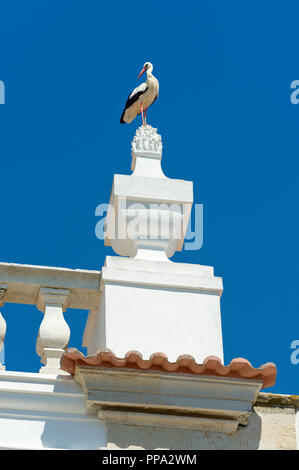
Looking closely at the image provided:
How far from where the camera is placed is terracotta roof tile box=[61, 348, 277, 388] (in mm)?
7816

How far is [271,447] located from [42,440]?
1725 mm

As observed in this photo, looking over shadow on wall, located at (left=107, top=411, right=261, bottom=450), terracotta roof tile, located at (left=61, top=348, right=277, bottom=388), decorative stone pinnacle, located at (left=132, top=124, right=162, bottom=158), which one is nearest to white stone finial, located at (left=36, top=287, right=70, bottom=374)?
terracotta roof tile, located at (left=61, top=348, right=277, bottom=388)

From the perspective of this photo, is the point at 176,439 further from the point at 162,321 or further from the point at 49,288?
the point at 49,288

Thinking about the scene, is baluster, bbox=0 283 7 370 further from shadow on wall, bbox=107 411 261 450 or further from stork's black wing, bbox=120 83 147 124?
stork's black wing, bbox=120 83 147 124

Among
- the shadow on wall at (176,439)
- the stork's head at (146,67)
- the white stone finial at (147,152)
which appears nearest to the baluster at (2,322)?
the shadow on wall at (176,439)

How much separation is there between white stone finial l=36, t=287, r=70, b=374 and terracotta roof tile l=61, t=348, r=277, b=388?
21.2 inches

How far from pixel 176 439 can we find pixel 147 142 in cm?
310

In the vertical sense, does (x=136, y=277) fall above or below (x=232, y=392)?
above

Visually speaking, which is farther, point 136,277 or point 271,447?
point 136,277

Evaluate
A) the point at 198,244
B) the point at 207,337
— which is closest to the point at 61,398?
the point at 207,337

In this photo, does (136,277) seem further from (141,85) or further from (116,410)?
(141,85)

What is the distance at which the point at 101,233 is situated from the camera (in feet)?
32.1

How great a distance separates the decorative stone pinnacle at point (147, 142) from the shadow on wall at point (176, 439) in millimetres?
2869
